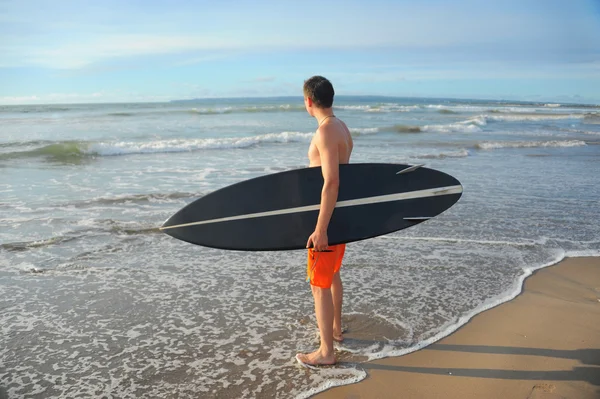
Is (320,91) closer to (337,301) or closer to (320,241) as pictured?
(320,241)

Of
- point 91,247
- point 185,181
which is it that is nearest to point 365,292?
point 91,247

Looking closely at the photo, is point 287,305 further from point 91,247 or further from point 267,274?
point 91,247

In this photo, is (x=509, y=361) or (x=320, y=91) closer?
(x=320, y=91)

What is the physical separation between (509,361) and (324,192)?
146 centimetres

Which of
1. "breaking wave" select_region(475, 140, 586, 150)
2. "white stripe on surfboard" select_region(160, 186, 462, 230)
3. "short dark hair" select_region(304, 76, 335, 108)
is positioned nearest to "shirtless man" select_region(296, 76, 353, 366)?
"short dark hair" select_region(304, 76, 335, 108)

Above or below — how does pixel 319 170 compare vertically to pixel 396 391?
above

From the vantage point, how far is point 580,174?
32.6 feet

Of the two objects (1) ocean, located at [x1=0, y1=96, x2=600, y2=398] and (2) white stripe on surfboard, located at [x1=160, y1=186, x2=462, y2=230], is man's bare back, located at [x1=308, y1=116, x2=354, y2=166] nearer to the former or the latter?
(2) white stripe on surfboard, located at [x1=160, y1=186, x2=462, y2=230]

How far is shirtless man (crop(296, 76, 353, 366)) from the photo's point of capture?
8.36 ft

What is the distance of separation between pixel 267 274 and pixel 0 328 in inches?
79.4

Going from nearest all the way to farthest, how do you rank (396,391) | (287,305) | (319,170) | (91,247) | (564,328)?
(396,391)
(319,170)
(564,328)
(287,305)
(91,247)

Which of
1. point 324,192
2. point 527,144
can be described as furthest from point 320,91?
point 527,144

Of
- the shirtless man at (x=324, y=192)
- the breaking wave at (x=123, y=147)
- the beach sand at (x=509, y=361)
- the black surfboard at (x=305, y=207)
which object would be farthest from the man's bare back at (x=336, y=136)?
the breaking wave at (x=123, y=147)

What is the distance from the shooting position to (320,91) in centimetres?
263
